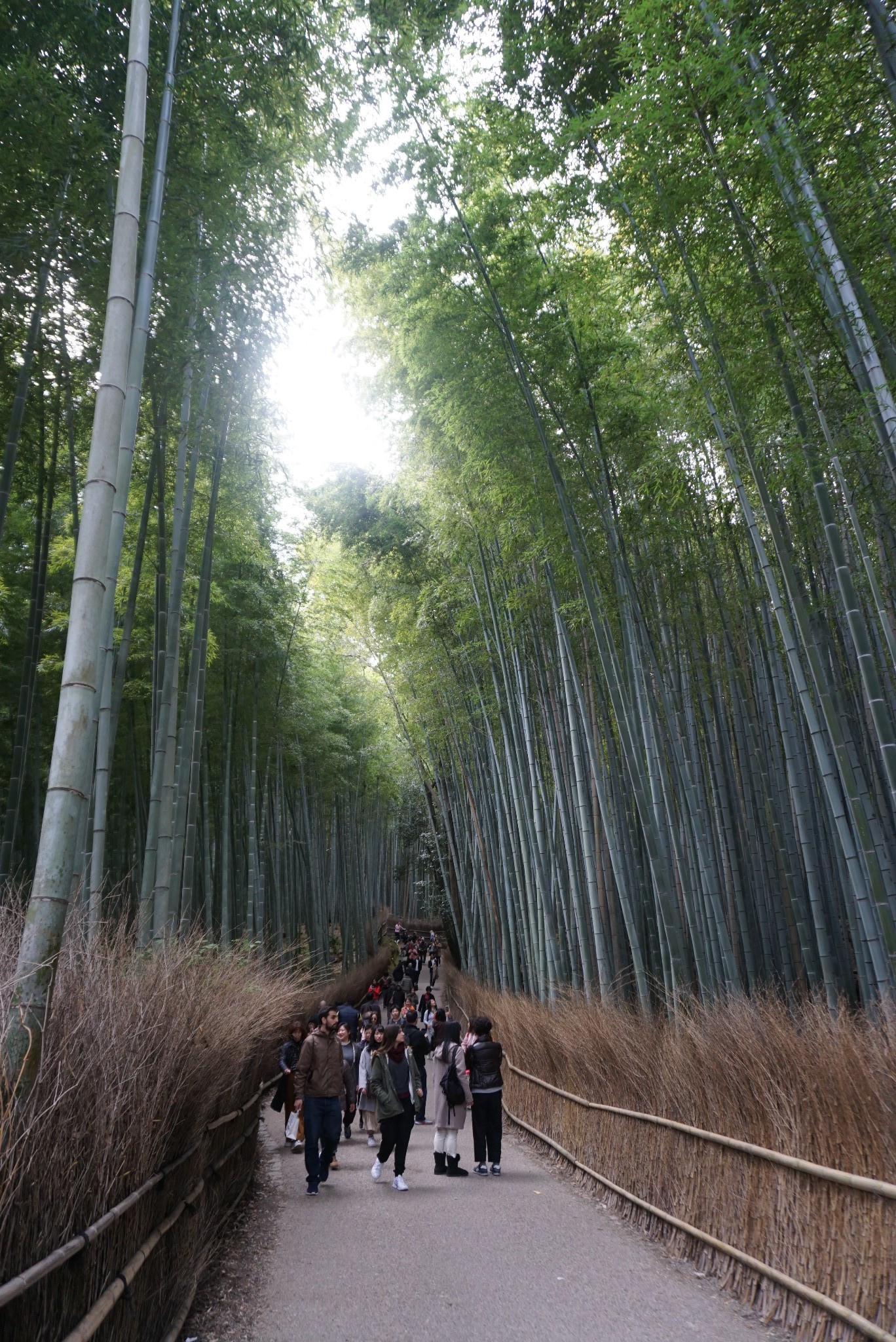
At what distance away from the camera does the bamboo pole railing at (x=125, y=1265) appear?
145 cm

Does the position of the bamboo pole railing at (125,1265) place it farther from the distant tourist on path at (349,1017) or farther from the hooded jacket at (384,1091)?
the distant tourist on path at (349,1017)

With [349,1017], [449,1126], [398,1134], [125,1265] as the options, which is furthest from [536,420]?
[349,1017]

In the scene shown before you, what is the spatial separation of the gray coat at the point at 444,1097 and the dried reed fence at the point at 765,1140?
2.49ft

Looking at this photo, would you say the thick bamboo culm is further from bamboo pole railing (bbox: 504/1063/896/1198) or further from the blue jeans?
the blue jeans

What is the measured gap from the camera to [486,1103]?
16.7ft

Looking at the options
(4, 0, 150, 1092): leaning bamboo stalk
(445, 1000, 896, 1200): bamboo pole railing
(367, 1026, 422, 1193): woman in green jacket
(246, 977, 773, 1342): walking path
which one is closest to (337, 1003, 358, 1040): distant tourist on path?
(367, 1026, 422, 1193): woman in green jacket

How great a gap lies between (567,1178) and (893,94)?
17.6 ft

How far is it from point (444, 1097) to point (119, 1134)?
3428 millimetres

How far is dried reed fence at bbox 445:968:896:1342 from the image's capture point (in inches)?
90.5

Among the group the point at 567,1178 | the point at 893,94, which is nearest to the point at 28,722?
the point at 567,1178

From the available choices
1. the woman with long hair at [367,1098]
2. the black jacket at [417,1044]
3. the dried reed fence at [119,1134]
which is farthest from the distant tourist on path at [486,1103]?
the dried reed fence at [119,1134]

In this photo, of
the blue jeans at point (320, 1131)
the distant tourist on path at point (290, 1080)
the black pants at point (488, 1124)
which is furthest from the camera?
the distant tourist on path at point (290, 1080)

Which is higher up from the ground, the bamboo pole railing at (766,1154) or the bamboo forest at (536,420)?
the bamboo forest at (536,420)

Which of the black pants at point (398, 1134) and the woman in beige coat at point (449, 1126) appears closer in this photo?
the black pants at point (398, 1134)
